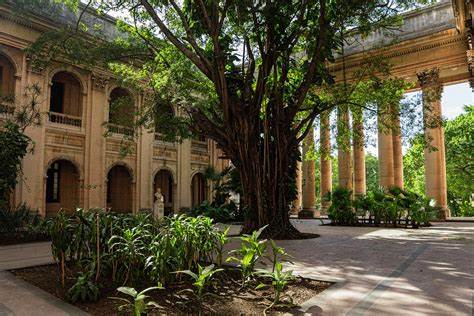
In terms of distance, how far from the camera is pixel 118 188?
20.5 meters

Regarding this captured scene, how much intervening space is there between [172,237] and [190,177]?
18440 millimetres

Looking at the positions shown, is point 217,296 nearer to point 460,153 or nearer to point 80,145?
point 80,145

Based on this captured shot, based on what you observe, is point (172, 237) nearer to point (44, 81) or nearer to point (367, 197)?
point (367, 197)

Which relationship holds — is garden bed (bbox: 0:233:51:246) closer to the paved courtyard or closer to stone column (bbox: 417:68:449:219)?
the paved courtyard

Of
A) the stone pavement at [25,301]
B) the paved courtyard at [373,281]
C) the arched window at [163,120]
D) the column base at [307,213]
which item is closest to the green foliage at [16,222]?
the paved courtyard at [373,281]

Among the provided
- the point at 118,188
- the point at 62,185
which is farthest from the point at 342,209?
the point at 62,185

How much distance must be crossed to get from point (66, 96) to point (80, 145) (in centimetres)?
260

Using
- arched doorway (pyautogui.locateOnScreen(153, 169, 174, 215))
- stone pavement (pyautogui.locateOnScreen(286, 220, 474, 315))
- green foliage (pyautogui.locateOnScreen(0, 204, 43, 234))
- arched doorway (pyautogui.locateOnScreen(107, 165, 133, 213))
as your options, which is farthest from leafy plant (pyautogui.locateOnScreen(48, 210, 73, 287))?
arched doorway (pyautogui.locateOnScreen(153, 169, 174, 215))

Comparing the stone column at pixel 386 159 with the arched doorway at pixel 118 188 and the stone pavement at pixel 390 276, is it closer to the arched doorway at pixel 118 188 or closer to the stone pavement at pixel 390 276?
the stone pavement at pixel 390 276

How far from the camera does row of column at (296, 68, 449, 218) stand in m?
12.6

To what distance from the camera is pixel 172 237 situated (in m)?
4.99

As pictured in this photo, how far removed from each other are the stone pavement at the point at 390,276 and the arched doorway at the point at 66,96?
13.6 m

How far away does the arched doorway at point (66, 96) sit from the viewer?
58.1 ft

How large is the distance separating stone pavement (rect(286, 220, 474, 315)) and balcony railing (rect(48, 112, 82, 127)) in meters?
12.9
